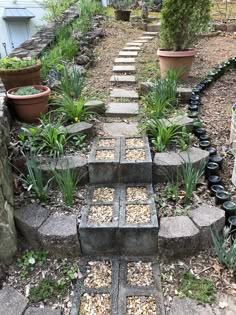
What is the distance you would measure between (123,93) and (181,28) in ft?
3.38

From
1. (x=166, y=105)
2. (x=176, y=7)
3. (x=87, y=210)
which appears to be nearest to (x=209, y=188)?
(x=87, y=210)

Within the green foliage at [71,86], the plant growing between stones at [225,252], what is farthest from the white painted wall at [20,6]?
the plant growing between stones at [225,252]

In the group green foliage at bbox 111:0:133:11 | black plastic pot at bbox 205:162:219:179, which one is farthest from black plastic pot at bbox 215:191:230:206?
green foliage at bbox 111:0:133:11

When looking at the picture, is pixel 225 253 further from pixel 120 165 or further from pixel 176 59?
pixel 176 59

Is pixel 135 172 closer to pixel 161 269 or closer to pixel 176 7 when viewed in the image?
pixel 161 269

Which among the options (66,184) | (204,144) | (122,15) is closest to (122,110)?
(204,144)

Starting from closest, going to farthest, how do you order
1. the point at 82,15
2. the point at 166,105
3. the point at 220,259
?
the point at 220,259 → the point at 166,105 → the point at 82,15

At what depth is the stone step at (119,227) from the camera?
1766mm

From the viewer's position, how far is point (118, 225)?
1.77 m

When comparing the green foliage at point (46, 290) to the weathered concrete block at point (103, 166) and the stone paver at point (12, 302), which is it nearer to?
the stone paver at point (12, 302)

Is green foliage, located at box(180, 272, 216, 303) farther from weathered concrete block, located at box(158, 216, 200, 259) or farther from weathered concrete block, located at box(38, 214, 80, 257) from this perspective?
weathered concrete block, located at box(38, 214, 80, 257)

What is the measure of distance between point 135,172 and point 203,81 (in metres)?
1.99

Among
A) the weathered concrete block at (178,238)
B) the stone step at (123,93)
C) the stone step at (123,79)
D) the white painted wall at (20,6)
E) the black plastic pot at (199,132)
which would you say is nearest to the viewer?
the weathered concrete block at (178,238)

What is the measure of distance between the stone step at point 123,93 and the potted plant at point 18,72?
33.4 inches
